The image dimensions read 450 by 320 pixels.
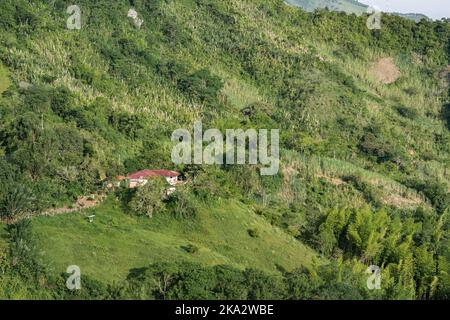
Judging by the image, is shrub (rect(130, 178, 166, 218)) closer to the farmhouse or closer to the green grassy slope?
the green grassy slope

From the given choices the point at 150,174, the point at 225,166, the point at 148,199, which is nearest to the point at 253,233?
the point at 148,199

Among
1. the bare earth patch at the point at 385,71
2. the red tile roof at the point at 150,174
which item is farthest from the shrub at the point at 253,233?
the bare earth patch at the point at 385,71

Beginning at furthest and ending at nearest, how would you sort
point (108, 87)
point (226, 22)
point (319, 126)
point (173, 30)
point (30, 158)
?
point (226, 22)
point (173, 30)
point (319, 126)
point (108, 87)
point (30, 158)

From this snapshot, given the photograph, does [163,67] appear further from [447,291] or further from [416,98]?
[447,291]

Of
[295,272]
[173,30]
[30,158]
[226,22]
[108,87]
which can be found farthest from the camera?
[226,22]

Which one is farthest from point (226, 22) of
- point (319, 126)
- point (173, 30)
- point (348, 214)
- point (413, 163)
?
point (348, 214)

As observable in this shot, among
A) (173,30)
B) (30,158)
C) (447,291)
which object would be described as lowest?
(447,291)

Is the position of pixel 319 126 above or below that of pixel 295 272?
above
